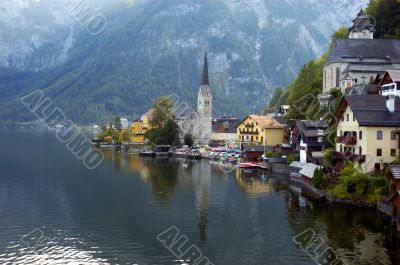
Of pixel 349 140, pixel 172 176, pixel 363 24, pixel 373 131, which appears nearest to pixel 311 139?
pixel 349 140

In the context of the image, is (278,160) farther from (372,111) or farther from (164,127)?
(164,127)

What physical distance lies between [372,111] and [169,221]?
85.2 ft

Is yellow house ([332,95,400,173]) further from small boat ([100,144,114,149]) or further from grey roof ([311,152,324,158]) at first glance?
small boat ([100,144,114,149])

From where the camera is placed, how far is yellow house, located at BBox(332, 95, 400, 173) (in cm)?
5341

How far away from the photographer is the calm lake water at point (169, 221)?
36.1 meters

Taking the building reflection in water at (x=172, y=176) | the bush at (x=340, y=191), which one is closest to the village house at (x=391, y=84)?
the bush at (x=340, y=191)

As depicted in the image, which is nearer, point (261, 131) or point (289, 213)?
point (289, 213)

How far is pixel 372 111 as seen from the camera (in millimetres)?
54688

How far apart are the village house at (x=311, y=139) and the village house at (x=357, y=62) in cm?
1244

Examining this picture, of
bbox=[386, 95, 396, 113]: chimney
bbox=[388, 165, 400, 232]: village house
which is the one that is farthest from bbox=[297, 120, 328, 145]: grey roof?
bbox=[388, 165, 400, 232]: village house

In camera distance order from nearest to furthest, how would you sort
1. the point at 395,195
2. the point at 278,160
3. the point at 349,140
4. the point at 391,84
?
the point at 395,195 < the point at 349,140 < the point at 391,84 < the point at 278,160

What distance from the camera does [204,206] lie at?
53.3m

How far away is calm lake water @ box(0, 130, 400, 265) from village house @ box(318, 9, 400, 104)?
26370 mm

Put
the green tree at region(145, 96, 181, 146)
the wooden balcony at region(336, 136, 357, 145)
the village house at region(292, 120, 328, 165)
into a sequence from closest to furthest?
the wooden balcony at region(336, 136, 357, 145) < the village house at region(292, 120, 328, 165) < the green tree at region(145, 96, 181, 146)
